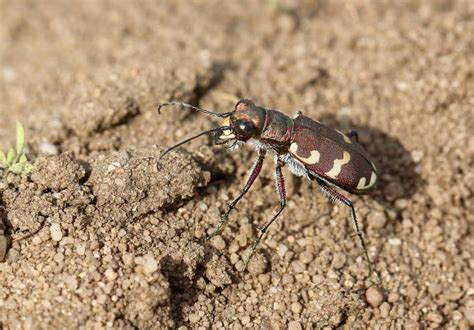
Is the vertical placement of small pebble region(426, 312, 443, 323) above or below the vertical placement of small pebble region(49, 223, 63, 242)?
above

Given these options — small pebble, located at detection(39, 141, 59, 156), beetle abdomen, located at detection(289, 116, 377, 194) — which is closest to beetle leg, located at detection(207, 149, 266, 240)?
beetle abdomen, located at detection(289, 116, 377, 194)

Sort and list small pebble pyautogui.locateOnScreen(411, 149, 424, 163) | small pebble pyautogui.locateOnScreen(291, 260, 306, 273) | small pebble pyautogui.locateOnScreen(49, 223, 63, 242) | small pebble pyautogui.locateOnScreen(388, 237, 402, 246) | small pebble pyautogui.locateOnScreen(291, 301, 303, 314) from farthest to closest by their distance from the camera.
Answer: small pebble pyautogui.locateOnScreen(411, 149, 424, 163), small pebble pyautogui.locateOnScreen(388, 237, 402, 246), small pebble pyautogui.locateOnScreen(291, 260, 306, 273), small pebble pyautogui.locateOnScreen(291, 301, 303, 314), small pebble pyautogui.locateOnScreen(49, 223, 63, 242)

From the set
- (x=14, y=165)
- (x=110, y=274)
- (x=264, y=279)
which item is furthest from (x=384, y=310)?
(x=14, y=165)

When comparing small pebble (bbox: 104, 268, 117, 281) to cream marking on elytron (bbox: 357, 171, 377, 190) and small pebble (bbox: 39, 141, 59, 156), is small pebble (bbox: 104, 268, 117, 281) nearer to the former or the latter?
small pebble (bbox: 39, 141, 59, 156)

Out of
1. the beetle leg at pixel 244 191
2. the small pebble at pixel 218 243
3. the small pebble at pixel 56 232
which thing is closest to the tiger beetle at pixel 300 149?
the beetle leg at pixel 244 191

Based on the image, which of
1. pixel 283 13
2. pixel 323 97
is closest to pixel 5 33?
pixel 283 13

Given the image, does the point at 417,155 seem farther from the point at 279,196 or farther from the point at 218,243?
the point at 218,243

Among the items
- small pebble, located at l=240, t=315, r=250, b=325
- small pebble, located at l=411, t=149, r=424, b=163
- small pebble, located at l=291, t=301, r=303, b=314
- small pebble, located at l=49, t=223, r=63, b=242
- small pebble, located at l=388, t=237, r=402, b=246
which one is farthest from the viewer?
small pebble, located at l=411, t=149, r=424, b=163

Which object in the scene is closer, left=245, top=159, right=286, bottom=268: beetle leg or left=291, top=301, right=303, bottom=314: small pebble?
left=291, top=301, right=303, bottom=314: small pebble

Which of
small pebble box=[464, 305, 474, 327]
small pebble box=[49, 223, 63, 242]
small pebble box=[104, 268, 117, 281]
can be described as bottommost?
small pebble box=[104, 268, 117, 281]
